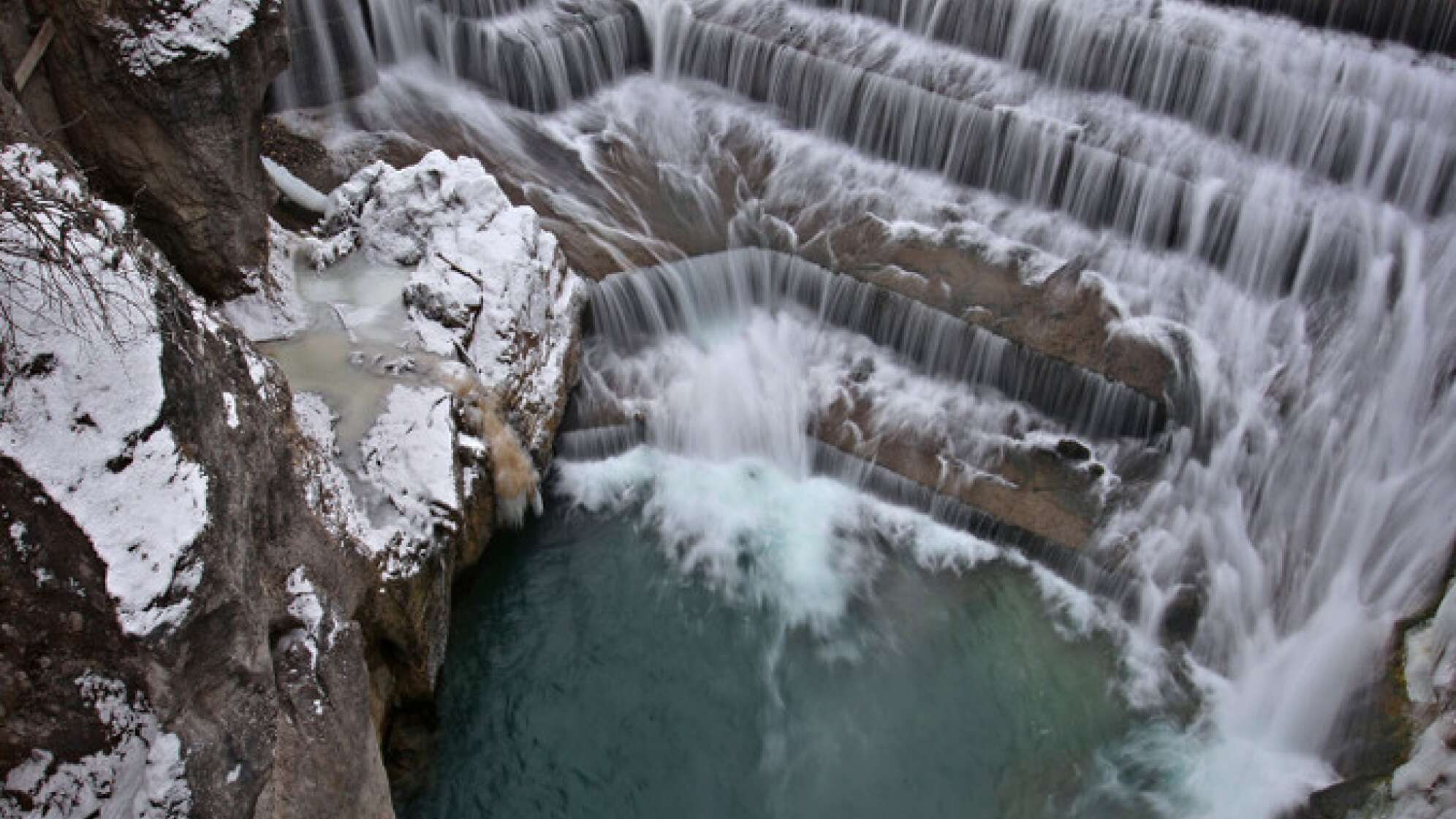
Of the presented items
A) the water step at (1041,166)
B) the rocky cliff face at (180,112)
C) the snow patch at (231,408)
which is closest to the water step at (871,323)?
the water step at (1041,166)

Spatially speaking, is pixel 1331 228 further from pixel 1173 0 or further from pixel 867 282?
pixel 867 282

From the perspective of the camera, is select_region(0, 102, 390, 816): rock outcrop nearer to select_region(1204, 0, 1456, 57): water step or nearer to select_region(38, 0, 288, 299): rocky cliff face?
select_region(38, 0, 288, 299): rocky cliff face

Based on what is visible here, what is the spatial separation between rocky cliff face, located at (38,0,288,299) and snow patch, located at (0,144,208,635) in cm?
307

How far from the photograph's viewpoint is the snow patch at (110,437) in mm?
5340

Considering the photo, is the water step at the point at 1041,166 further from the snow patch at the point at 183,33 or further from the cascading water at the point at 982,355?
the snow patch at the point at 183,33

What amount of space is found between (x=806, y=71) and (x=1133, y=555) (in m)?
7.26

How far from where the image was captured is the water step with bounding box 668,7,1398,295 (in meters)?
12.4

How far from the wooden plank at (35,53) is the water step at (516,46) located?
5928mm

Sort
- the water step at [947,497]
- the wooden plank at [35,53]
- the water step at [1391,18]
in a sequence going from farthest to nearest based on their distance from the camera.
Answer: the water step at [1391,18] < the water step at [947,497] < the wooden plank at [35,53]

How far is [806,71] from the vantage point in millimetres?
14258

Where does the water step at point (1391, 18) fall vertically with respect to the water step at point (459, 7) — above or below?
above

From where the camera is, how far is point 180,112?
28.8 feet

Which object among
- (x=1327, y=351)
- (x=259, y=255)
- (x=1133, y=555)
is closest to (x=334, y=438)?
(x=259, y=255)

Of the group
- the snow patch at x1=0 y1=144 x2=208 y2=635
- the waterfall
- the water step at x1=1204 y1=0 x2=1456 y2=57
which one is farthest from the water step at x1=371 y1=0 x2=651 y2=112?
the snow patch at x1=0 y1=144 x2=208 y2=635
